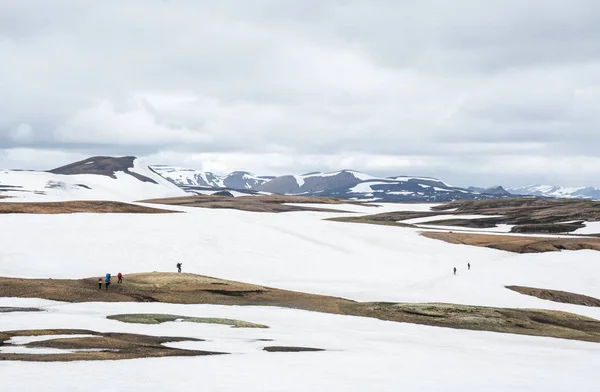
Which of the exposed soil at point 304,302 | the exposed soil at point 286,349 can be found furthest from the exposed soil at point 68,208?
the exposed soil at point 286,349

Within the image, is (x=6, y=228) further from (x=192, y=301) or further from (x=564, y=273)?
(x=564, y=273)

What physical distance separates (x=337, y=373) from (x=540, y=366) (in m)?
14.4

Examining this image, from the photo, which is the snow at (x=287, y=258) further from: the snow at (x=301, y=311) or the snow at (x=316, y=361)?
the snow at (x=316, y=361)

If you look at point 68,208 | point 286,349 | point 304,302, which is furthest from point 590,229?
point 286,349

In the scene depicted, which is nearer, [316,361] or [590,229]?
[316,361]

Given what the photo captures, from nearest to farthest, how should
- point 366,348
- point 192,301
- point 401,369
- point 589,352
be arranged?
point 401,369, point 366,348, point 589,352, point 192,301

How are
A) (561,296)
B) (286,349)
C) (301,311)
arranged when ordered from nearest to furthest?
(286,349)
(301,311)
(561,296)

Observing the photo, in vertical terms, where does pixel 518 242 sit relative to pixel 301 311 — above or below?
above

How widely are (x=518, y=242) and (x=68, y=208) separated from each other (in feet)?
310

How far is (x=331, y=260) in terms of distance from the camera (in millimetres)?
102250

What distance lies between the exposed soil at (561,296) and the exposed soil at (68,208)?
84.1 metres

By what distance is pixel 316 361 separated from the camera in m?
34.6

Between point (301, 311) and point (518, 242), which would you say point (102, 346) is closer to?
point (301, 311)

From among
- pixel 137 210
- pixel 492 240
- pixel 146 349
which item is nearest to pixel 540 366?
pixel 146 349
